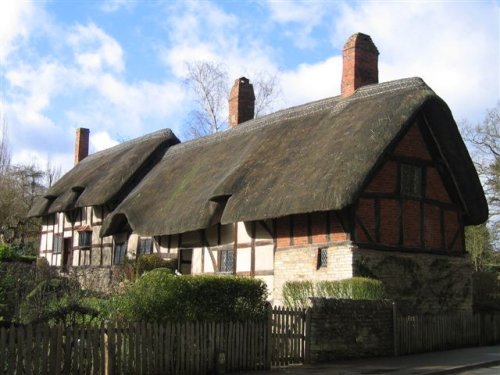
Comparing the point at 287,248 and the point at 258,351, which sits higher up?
the point at 287,248

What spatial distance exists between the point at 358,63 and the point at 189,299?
12.2 meters

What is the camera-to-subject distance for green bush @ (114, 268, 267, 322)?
11508 mm

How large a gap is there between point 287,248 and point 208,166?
6788mm

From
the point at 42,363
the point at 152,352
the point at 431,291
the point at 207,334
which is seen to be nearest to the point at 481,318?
the point at 431,291

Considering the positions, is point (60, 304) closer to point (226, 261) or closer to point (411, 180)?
point (226, 261)

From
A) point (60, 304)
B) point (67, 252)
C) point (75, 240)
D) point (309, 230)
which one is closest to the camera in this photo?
point (60, 304)

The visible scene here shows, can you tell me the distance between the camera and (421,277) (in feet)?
60.3

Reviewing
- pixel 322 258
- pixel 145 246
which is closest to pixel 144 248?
pixel 145 246

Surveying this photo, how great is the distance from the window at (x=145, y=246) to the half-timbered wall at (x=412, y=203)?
10.2 m

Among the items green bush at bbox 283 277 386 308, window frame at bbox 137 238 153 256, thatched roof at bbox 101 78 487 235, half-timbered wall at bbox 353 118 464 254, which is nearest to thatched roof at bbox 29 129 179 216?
thatched roof at bbox 101 78 487 235

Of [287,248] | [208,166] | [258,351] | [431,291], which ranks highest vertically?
[208,166]

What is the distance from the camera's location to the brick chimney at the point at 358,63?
2103cm

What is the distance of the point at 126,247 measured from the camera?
26.4 m

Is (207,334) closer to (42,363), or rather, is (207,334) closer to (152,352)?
(152,352)
